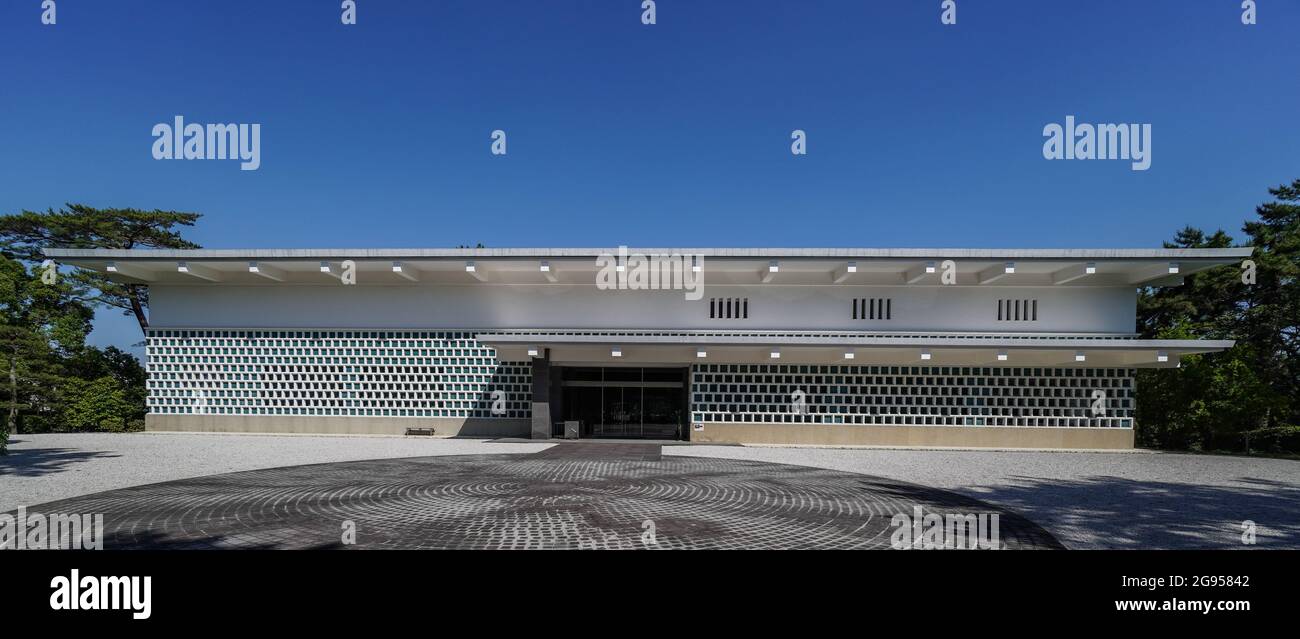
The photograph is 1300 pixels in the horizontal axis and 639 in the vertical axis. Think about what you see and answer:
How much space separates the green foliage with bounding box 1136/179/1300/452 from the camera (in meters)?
18.8

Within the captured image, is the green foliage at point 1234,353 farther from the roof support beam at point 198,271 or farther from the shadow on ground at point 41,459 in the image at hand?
the roof support beam at point 198,271

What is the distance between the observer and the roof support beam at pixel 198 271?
1853 centimetres

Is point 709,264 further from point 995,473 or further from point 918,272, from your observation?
point 995,473

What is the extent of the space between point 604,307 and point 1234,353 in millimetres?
20573

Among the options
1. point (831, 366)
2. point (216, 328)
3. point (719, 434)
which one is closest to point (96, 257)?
point (216, 328)

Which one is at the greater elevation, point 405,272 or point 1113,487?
point 405,272

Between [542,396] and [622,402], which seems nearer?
[542,396]

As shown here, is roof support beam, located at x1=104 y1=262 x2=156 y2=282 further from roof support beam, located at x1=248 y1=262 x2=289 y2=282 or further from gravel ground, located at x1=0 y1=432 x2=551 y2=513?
gravel ground, located at x1=0 y1=432 x2=551 y2=513

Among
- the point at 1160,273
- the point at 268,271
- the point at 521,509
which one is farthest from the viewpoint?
the point at 268,271

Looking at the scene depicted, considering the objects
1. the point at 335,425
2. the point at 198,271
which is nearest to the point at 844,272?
the point at 335,425

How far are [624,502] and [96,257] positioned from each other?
66.0 ft

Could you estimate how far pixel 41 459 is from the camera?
40.1 feet

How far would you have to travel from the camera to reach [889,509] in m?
7.92

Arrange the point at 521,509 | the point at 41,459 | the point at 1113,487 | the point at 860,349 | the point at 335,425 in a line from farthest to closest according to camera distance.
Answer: the point at 335,425
the point at 860,349
the point at 41,459
the point at 1113,487
the point at 521,509
